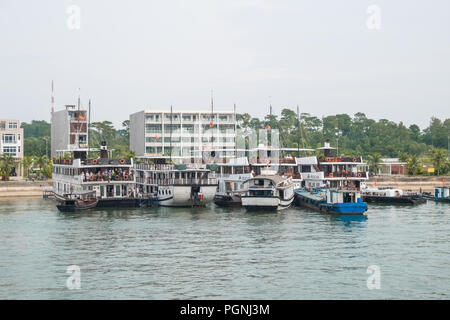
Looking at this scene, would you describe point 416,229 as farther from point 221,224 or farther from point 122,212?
point 122,212

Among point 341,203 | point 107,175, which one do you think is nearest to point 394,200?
point 341,203

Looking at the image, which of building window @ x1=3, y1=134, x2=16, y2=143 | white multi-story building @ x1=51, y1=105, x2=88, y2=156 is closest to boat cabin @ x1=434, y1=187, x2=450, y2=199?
white multi-story building @ x1=51, y1=105, x2=88, y2=156

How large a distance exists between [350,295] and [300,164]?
67244 mm

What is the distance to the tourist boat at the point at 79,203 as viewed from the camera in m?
76.7

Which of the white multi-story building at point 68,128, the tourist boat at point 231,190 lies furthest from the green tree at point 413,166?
the white multi-story building at point 68,128

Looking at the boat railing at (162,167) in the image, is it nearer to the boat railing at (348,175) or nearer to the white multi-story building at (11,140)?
the boat railing at (348,175)

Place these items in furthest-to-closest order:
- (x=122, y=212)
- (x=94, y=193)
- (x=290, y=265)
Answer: (x=94, y=193), (x=122, y=212), (x=290, y=265)

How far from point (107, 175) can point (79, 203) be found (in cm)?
699

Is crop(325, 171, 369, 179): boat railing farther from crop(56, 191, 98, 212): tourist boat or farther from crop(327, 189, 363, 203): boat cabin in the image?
crop(56, 191, 98, 212): tourist boat

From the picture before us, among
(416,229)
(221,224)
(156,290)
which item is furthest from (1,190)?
(156,290)

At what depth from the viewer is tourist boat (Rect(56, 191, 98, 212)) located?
7669cm

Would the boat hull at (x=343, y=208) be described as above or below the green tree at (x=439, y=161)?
below

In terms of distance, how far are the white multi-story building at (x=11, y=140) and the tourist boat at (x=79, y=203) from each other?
2927 inches

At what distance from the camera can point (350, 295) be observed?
3175 cm
